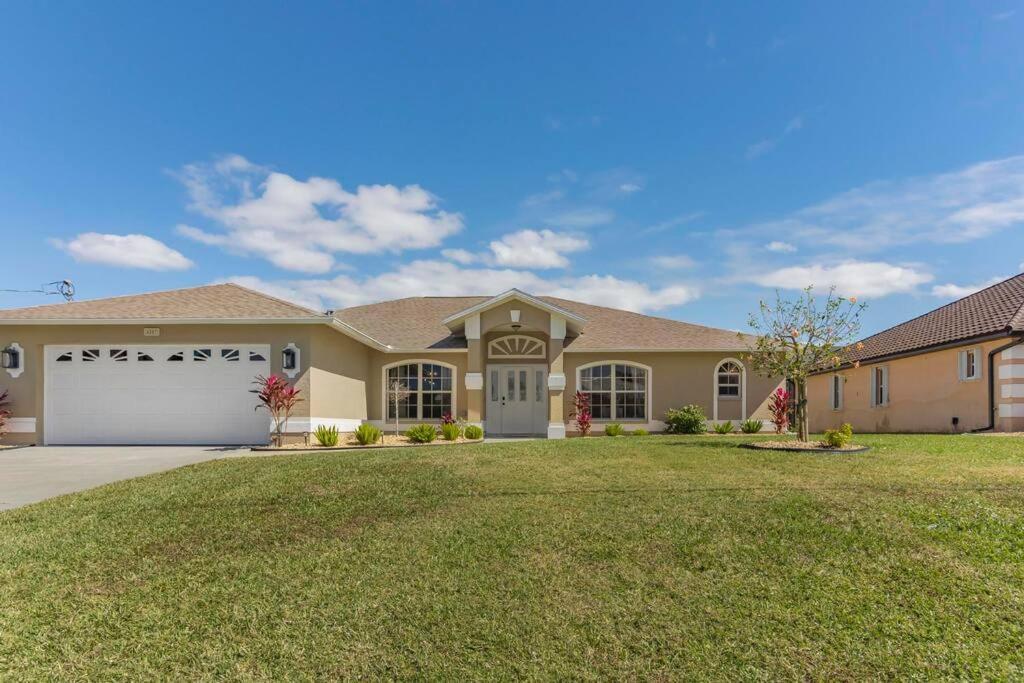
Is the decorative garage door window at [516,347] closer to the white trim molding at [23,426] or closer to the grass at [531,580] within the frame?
the grass at [531,580]

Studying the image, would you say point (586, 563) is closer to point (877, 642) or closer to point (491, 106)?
point (877, 642)

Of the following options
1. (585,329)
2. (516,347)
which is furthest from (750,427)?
(516,347)

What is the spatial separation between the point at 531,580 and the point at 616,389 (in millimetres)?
14827

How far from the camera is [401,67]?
14414 millimetres

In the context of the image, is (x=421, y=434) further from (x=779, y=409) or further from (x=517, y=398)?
(x=779, y=409)

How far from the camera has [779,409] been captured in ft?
61.6

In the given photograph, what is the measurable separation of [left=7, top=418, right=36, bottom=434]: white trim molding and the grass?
9.63 m

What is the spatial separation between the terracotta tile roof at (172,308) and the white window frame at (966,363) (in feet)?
58.3

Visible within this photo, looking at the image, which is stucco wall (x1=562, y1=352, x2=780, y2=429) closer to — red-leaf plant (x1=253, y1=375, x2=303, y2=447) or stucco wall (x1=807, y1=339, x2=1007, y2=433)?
stucco wall (x1=807, y1=339, x2=1007, y2=433)

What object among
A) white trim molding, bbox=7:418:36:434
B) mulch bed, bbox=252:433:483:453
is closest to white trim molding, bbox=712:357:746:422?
mulch bed, bbox=252:433:483:453

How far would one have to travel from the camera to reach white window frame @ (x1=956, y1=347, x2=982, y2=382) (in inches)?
619

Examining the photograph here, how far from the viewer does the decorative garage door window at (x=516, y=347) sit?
1933cm

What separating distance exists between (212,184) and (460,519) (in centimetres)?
1452

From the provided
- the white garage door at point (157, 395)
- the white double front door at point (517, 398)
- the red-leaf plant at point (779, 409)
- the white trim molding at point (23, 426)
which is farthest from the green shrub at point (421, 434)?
the red-leaf plant at point (779, 409)
